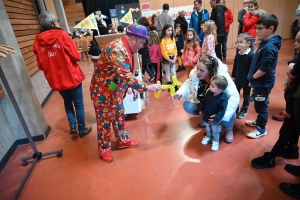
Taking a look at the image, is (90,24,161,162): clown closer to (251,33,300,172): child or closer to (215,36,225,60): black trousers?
(251,33,300,172): child

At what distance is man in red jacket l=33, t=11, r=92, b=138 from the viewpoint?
216 cm

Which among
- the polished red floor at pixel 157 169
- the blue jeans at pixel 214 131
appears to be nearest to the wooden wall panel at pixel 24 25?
the polished red floor at pixel 157 169

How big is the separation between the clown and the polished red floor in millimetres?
306

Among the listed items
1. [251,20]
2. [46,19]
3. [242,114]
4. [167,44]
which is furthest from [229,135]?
[251,20]

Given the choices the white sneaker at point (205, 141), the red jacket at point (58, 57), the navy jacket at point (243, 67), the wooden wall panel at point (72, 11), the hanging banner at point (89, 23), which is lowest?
the white sneaker at point (205, 141)

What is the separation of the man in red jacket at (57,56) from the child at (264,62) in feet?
6.80

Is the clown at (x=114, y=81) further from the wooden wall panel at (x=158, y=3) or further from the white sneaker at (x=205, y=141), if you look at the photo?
the wooden wall panel at (x=158, y=3)

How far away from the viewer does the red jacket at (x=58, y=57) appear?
2.16 metres

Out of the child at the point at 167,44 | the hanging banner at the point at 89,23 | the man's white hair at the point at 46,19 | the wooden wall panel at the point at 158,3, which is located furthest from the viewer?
the wooden wall panel at the point at 158,3

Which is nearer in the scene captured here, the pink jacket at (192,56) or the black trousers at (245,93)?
the black trousers at (245,93)

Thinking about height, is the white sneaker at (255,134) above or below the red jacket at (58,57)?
below

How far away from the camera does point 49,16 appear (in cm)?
215

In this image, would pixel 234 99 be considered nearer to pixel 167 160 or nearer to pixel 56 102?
pixel 167 160

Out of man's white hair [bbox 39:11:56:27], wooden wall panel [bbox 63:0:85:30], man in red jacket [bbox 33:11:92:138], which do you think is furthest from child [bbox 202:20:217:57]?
wooden wall panel [bbox 63:0:85:30]
